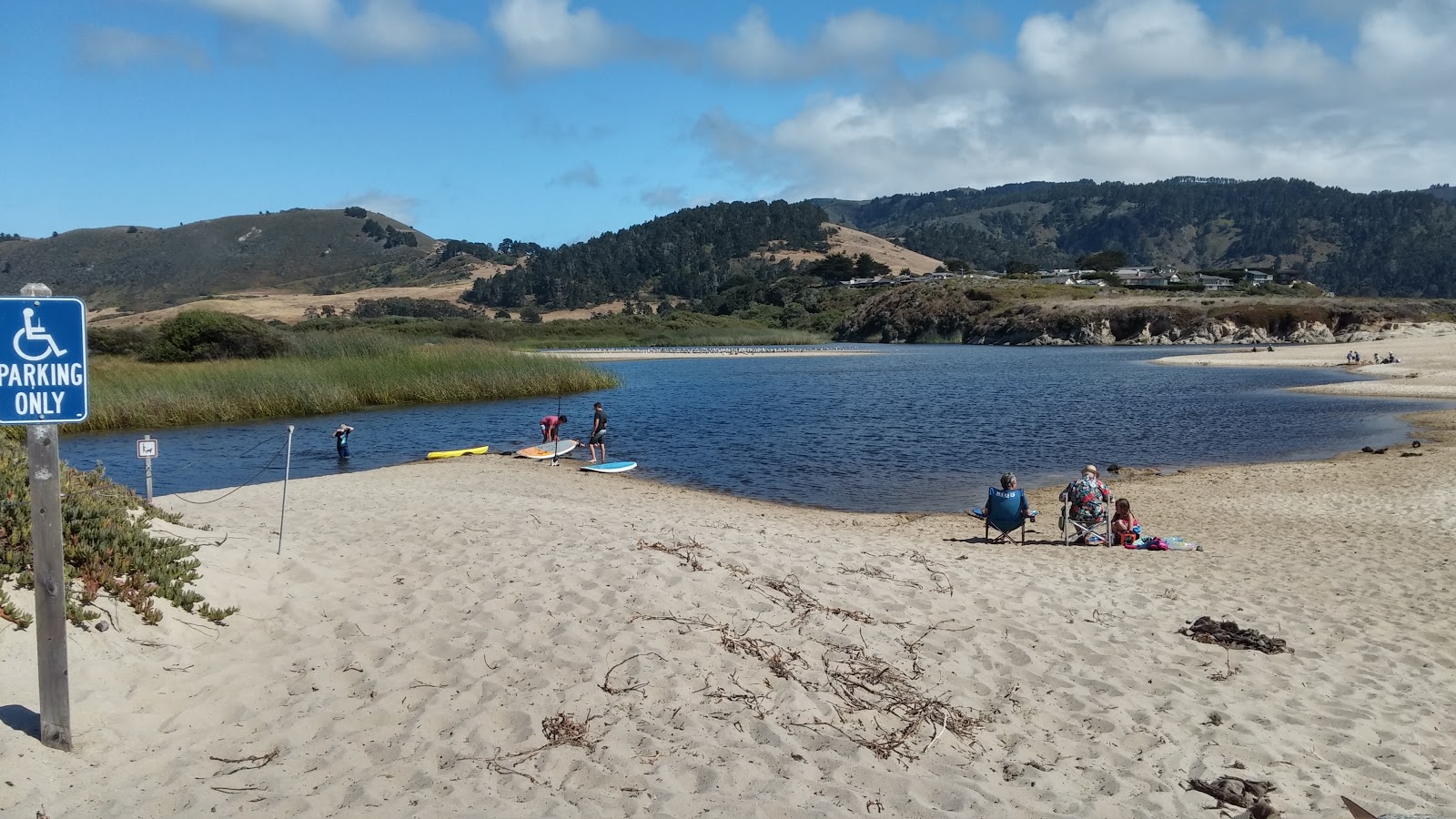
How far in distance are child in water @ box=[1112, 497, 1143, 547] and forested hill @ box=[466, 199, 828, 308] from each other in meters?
140

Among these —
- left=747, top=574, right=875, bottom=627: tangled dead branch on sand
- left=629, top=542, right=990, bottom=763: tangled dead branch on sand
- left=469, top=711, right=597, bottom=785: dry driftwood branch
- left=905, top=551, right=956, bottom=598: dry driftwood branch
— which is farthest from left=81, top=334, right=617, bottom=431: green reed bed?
left=469, top=711, right=597, bottom=785: dry driftwood branch

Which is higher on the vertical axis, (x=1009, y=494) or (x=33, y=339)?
(x=33, y=339)

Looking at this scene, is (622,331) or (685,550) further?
(622,331)

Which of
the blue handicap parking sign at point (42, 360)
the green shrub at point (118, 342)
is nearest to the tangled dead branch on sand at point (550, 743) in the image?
the blue handicap parking sign at point (42, 360)

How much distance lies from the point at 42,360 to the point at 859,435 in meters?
24.2

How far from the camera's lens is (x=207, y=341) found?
139 feet

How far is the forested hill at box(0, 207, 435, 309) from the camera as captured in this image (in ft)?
511

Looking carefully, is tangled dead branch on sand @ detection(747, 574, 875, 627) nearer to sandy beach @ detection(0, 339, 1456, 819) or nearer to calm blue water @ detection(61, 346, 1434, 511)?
sandy beach @ detection(0, 339, 1456, 819)

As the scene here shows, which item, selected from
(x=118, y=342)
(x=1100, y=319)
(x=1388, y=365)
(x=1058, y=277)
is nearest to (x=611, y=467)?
(x=118, y=342)

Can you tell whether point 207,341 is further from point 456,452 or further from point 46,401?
point 46,401

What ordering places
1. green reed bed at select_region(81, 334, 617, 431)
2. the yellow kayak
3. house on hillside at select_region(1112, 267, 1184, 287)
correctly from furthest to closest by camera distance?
house on hillside at select_region(1112, 267, 1184, 287) → green reed bed at select_region(81, 334, 617, 431) → the yellow kayak

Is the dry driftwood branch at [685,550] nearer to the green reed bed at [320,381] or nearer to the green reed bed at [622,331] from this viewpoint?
the green reed bed at [320,381]

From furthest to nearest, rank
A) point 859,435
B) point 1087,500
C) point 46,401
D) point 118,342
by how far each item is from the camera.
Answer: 1. point 118,342
2. point 859,435
3. point 1087,500
4. point 46,401

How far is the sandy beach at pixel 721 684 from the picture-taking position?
492cm
